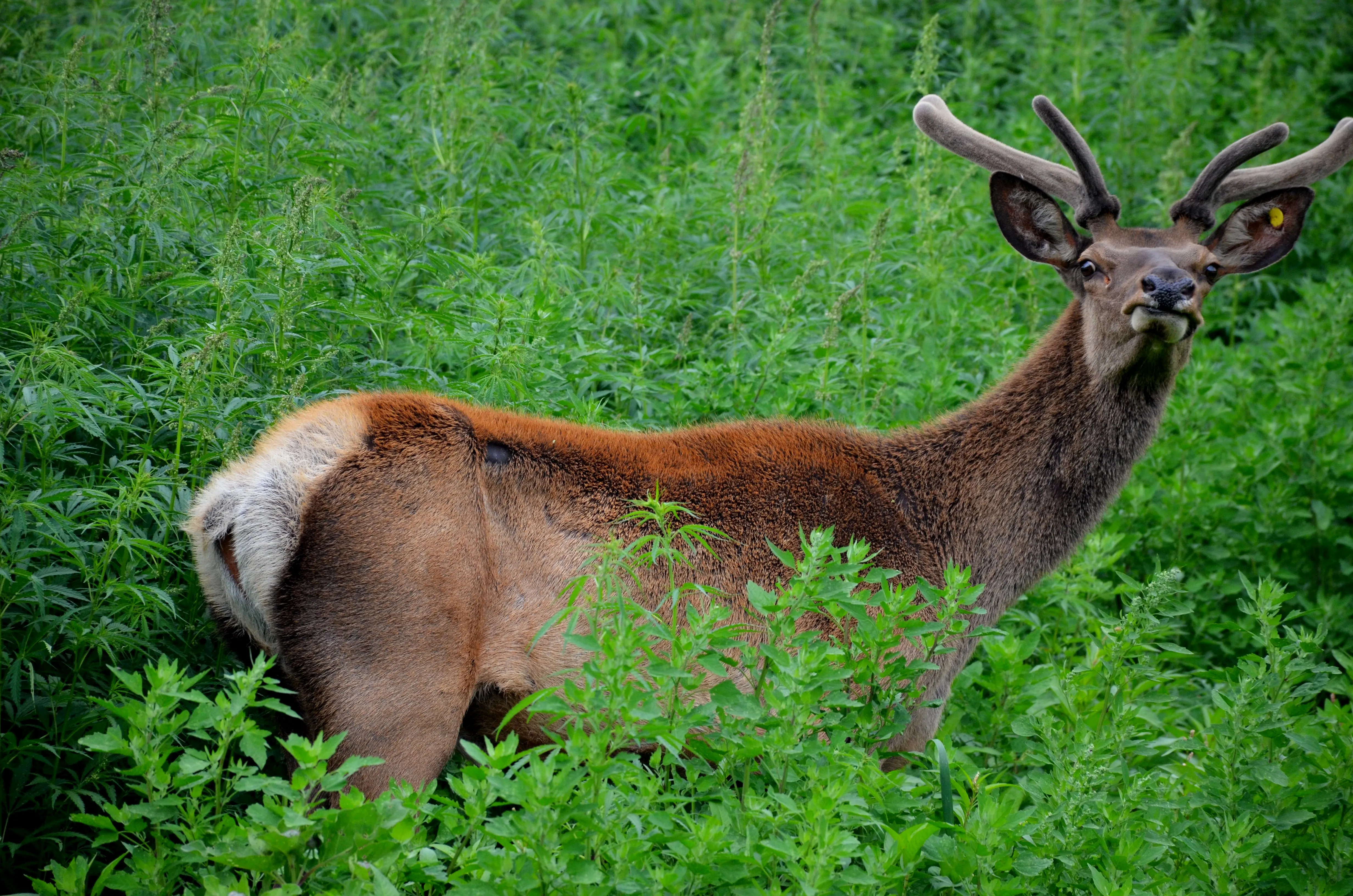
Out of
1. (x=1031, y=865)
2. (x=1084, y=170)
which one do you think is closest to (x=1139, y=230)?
(x=1084, y=170)

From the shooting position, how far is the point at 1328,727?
4562mm

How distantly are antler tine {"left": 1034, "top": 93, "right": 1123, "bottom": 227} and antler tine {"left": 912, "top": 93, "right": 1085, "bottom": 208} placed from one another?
169mm

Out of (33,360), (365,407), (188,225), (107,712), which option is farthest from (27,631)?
(188,225)

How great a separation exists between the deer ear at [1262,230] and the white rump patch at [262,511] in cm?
385

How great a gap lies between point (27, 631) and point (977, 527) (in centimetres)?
335

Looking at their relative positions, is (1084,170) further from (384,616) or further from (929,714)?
(384,616)

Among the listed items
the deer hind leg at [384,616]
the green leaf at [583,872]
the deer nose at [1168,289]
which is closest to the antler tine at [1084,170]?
the deer nose at [1168,289]

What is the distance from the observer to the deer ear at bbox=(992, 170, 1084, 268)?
5.44 metres

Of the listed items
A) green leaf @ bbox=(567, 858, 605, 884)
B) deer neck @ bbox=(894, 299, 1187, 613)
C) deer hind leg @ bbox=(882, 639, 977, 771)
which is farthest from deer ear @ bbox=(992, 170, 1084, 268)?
green leaf @ bbox=(567, 858, 605, 884)

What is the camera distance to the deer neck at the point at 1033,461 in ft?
16.2

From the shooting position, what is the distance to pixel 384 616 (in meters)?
3.71

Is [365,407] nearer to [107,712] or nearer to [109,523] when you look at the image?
[109,523]

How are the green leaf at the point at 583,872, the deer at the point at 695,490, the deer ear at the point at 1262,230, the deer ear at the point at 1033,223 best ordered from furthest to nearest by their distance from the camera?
1. the deer ear at the point at 1262,230
2. the deer ear at the point at 1033,223
3. the deer at the point at 695,490
4. the green leaf at the point at 583,872

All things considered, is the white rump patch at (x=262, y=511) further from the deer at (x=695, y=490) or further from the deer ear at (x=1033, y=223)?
the deer ear at (x=1033, y=223)
